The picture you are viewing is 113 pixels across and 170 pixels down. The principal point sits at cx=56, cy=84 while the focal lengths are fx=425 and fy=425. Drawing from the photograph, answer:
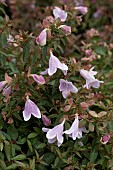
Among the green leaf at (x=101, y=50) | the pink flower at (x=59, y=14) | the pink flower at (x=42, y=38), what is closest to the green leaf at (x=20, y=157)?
the pink flower at (x=42, y=38)

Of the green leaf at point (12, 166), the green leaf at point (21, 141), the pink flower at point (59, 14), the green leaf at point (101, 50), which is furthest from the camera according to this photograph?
the green leaf at point (101, 50)

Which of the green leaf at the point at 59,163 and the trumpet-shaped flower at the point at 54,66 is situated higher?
the trumpet-shaped flower at the point at 54,66

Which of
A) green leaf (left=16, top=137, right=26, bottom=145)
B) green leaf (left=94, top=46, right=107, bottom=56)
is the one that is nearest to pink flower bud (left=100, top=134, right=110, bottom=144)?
green leaf (left=16, top=137, right=26, bottom=145)

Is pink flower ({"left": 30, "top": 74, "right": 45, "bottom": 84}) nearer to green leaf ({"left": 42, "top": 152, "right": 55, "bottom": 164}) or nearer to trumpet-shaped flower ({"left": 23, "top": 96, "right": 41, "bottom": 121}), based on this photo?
trumpet-shaped flower ({"left": 23, "top": 96, "right": 41, "bottom": 121})

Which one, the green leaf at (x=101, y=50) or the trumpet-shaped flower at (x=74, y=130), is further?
Answer: the green leaf at (x=101, y=50)

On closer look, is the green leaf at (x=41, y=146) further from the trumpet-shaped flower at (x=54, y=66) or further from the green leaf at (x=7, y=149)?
the trumpet-shaped flower at (x=54, y=66)

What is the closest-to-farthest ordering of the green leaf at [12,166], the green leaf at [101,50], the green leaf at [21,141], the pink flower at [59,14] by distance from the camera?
the green leaf at [12,166] < the green leaf at [21,141] < the pink flower at [59,14] < the green leaf at [101,50]

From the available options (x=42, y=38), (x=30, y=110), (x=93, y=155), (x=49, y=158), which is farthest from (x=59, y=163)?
(x=42, y=38)

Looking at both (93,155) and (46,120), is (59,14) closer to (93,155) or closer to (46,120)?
(46,120)

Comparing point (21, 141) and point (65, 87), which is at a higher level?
point (65, 87)
